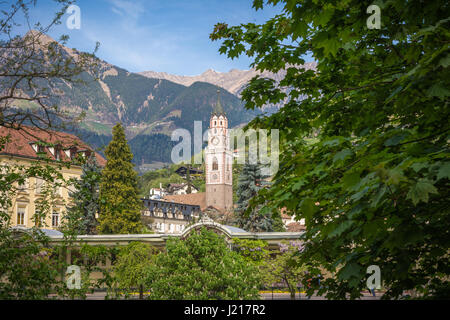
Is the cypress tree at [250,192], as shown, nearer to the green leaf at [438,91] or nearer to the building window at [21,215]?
the building window at [21,215]

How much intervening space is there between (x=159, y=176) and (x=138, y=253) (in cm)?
14347

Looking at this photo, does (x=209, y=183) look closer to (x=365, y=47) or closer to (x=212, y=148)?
(x=212, y=148)

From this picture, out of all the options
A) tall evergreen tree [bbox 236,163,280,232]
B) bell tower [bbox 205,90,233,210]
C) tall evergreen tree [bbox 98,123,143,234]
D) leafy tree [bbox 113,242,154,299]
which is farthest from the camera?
bell tower [bbox 205,90,233,210]

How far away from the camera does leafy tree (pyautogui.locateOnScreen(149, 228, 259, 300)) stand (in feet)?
54.0

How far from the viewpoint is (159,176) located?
17175 cm

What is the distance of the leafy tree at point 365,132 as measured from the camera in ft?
11.4

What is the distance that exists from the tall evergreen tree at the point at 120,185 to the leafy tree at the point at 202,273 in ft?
100

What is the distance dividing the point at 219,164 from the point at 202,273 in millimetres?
103809

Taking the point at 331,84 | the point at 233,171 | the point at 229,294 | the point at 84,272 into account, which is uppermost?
the point at 233,171

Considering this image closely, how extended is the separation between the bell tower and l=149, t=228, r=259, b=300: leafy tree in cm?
9512

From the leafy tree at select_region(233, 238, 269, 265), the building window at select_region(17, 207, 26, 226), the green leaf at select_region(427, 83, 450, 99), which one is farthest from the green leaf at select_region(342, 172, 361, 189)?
the building window at select_region(17, 207, 26, 226)

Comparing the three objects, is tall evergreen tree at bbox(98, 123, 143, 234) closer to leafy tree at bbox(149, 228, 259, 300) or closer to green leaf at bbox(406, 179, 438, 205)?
leafy tree at bbox(149, 228, 259, 300)

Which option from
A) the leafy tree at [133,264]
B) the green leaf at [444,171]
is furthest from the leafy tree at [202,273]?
the green leaf at [444,171]
